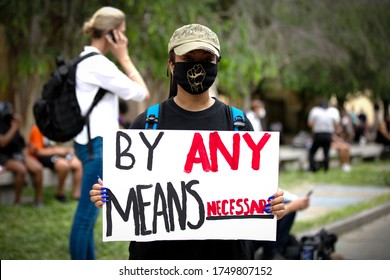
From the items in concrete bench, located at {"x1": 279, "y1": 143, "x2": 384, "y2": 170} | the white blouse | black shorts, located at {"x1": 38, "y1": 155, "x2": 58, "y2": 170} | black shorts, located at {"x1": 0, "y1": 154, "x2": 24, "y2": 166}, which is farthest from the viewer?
concrete bench, located at {"x1": 279, "y1": 143, "x2": 384, "y2": 170}

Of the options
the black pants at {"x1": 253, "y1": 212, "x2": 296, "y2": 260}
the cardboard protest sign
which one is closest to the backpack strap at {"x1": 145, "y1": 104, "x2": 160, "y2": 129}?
the cardboard protest sign

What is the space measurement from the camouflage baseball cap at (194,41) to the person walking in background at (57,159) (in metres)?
8.46

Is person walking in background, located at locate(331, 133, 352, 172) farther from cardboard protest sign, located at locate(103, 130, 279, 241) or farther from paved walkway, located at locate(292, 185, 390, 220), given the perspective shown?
cardboard protest sign, located at locate(103, 130, 279, 241)

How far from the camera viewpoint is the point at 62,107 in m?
5.64

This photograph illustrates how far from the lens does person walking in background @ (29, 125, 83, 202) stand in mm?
11766

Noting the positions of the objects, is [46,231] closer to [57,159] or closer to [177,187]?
[57,159]

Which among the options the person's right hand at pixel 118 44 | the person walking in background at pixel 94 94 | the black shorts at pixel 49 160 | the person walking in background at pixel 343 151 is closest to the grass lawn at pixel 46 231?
the black shorts at pixel 49 160

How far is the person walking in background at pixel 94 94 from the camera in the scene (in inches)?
212

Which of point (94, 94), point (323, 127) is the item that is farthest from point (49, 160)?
point (323, 127)

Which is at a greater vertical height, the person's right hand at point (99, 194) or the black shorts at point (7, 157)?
the black shorts at point (7, 157)

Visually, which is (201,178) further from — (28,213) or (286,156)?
(286,156)

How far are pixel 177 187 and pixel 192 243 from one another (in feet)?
0.89

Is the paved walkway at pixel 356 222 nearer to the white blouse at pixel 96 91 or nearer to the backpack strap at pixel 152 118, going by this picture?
the white blouse at pixel 96 91

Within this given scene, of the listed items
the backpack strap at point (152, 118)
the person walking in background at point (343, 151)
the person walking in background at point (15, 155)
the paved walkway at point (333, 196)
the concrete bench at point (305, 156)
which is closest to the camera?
the backpack strap at point (152, 118)
